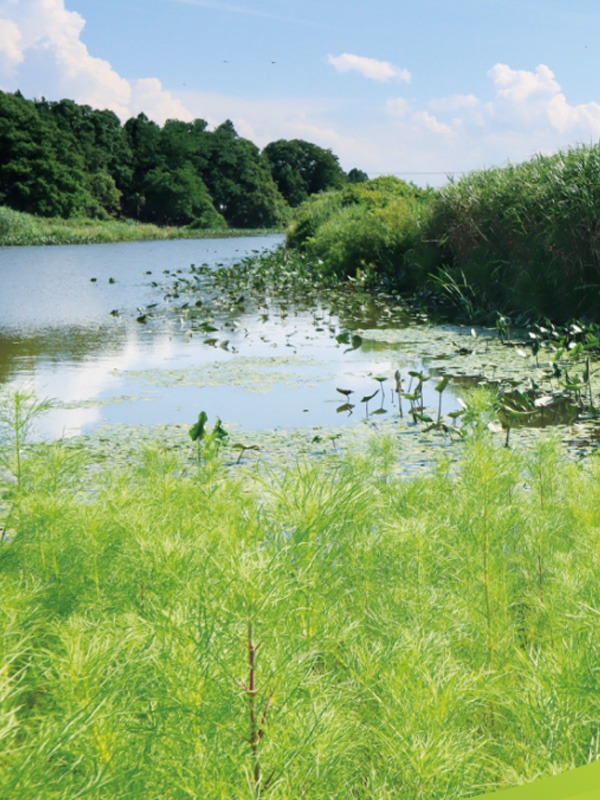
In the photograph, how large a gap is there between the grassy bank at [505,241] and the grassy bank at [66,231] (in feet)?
88.4

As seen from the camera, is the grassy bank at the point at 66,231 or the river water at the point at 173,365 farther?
the grassy bank at the point at 66,231

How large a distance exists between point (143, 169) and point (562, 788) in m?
65.3

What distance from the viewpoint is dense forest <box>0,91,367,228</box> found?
47.6 meters

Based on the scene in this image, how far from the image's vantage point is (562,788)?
69cm

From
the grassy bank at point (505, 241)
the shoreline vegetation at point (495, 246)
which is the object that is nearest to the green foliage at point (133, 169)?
the shoreline vegetation at point (495, 246)

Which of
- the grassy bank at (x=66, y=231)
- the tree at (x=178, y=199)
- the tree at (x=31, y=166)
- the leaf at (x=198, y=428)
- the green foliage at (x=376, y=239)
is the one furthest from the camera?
the tree at (x=178, y=199)

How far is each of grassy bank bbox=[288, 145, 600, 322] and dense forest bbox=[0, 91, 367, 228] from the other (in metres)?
38.7

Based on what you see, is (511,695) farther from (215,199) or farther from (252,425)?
(215,199)

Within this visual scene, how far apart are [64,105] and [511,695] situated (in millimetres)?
60698

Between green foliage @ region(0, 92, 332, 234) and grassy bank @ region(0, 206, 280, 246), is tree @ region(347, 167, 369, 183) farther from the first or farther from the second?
grassy bank @ region(0, 206, 280, 246)

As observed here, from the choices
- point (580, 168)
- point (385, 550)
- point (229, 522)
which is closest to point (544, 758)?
point (385, 550)

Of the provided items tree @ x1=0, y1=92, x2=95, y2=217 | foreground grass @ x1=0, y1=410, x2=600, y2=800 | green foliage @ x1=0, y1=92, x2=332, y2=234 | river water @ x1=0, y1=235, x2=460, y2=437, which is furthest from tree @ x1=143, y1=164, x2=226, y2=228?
foreground grass @ x1=0, y1=410, x2=600, y2=800

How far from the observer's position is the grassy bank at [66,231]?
3838 centimetres

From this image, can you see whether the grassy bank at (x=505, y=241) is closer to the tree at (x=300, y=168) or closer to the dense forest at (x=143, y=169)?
the dense forest at (x=143, y=169)
